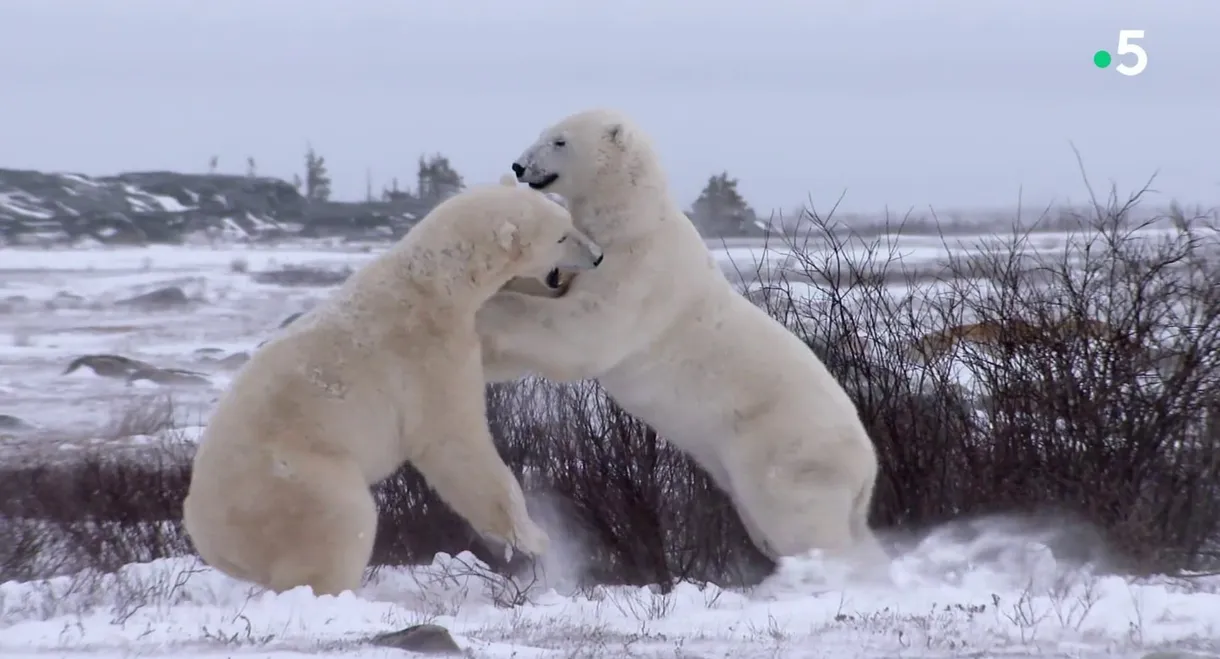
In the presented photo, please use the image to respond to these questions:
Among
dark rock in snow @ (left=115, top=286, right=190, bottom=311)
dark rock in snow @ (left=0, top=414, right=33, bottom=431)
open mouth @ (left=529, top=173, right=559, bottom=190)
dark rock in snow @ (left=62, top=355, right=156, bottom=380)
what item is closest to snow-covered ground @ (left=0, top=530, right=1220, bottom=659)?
open mouth @ (left=529, top=173, right=559, bottom=190)

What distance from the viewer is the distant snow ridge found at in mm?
27781

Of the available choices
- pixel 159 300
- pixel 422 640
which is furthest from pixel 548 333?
pixel 159 300

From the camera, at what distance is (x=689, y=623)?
370 cm

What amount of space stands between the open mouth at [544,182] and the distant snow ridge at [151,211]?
22.1 metres

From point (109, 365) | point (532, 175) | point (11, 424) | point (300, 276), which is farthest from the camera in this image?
point (300, 276)

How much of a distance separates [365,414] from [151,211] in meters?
26.8

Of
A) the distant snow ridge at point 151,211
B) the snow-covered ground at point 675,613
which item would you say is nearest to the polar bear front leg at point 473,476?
the snow-covered ground at point 675,613

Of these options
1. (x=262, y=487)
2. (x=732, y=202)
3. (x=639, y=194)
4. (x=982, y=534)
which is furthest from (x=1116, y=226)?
(x=262, y=487)

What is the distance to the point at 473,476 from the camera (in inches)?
158

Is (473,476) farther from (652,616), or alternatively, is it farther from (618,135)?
(618,135)

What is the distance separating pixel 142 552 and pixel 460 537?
1.81 meters

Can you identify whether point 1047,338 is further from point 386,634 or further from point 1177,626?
point 386,634

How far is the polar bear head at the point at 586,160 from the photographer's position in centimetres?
457

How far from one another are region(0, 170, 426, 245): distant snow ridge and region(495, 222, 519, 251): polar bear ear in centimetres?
2247
